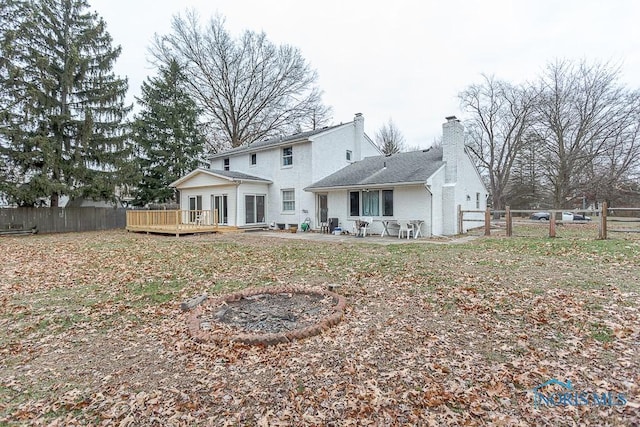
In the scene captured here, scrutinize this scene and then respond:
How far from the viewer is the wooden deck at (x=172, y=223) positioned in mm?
16594

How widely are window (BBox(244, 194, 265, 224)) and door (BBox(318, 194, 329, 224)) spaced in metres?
3.75

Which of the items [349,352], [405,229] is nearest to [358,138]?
[405,229]

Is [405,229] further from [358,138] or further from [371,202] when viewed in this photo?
[358,138]

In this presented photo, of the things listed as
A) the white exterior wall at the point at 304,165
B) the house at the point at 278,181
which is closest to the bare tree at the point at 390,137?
the white exterior wall at the point at 304,165

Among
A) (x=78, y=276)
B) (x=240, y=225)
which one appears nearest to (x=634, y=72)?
(x=240, y=225)

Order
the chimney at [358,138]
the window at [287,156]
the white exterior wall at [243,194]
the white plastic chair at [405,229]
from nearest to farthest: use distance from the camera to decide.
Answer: the white plastic chair at [405,229], the white exterior wall at [243,194], the window at [287,156], the chimney at [358,138]

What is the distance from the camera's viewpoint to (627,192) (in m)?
23.1

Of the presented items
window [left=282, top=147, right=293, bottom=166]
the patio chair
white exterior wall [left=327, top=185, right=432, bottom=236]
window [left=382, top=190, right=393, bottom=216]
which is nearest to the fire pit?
the patio chair

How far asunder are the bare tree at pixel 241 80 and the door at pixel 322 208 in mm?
14381

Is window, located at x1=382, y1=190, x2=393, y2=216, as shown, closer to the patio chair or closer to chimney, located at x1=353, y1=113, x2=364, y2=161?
the patio chair

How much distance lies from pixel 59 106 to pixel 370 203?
18.3 metres

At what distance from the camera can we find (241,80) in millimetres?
28000

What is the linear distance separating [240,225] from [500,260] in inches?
527

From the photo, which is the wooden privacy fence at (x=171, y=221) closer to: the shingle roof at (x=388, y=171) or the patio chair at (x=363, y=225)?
the shingle roof at (x=388, y=171)
